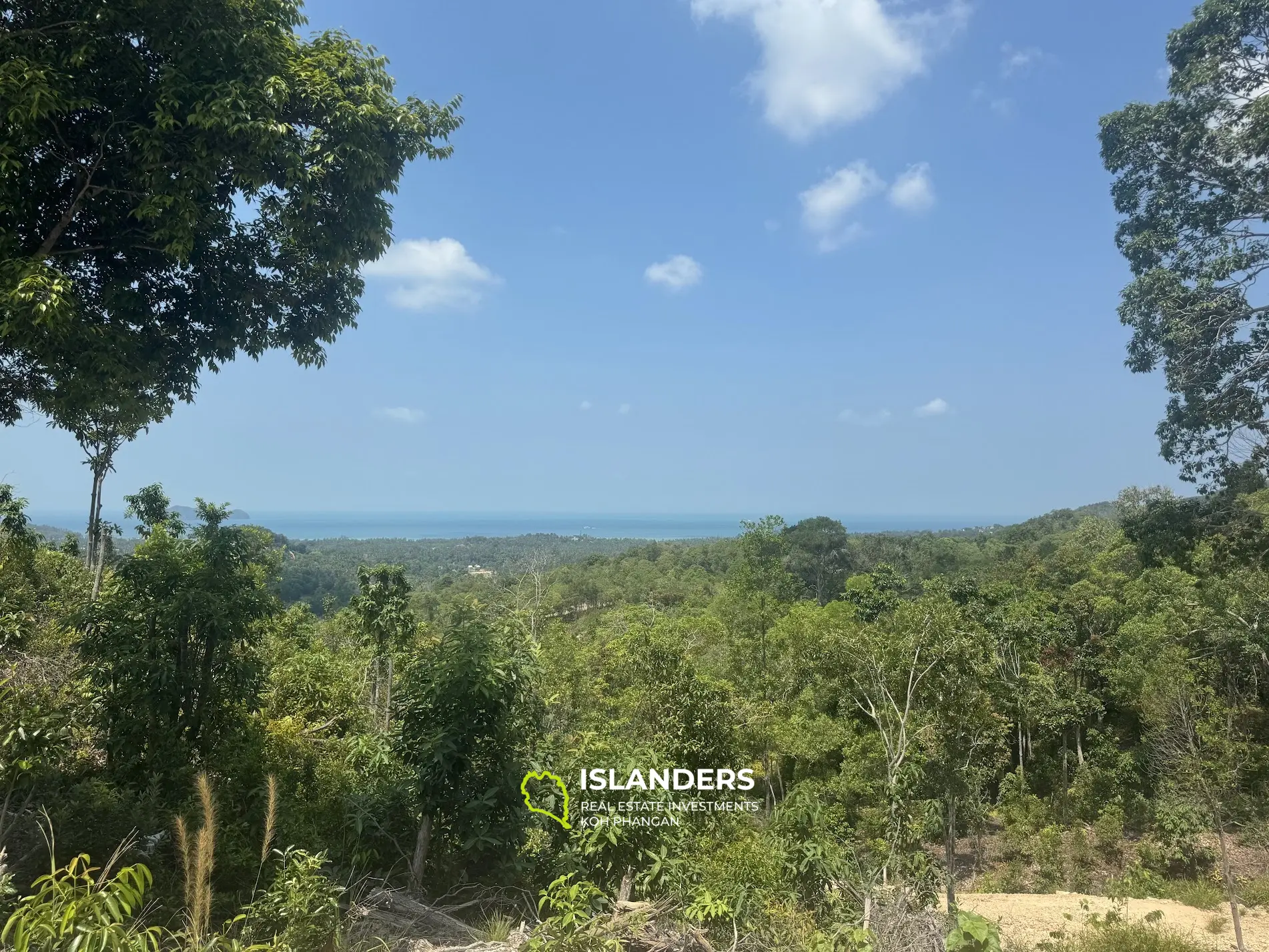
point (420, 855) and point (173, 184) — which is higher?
point (173, 184)

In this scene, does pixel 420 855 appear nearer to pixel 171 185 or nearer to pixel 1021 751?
pixel 171 185

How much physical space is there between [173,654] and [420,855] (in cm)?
250

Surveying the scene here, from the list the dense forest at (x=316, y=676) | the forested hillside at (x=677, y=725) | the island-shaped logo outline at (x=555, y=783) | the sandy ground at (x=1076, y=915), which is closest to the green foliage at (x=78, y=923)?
the dense forest at (x=316, y=676)

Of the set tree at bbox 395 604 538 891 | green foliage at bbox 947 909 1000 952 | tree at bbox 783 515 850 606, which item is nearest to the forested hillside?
tree at bbox 395 604 538 891

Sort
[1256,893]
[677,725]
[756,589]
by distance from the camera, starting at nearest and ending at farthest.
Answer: [677,725] < [1256,893] < [756,589]

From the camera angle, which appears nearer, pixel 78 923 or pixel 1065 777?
pixel 78 923

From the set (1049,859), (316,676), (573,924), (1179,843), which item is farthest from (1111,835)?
(316,676)

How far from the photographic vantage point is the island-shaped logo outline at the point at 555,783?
4.70 m

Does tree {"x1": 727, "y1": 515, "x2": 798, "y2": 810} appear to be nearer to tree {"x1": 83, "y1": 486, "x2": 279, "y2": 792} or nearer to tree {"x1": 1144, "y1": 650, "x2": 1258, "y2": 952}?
tree {"x1": 1144, "y1": 650, "x2": 1258, "y2": 952}

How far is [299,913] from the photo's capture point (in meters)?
3.25

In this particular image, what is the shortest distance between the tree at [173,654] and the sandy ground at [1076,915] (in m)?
10.2

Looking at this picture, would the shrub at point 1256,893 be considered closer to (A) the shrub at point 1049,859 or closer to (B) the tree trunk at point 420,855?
(A) the shrub at point 1049,859

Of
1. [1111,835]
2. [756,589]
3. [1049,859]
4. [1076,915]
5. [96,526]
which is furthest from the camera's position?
[756,589]

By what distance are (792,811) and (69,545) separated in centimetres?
1735
